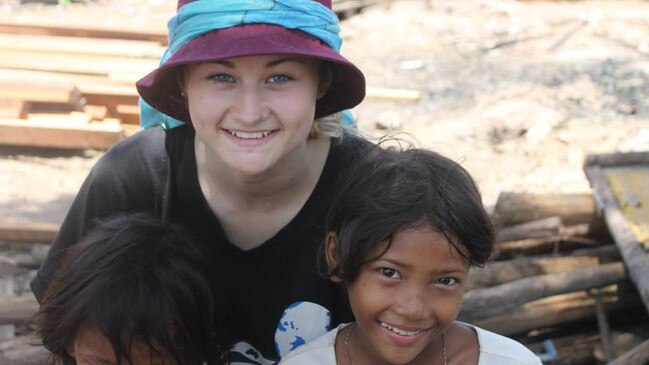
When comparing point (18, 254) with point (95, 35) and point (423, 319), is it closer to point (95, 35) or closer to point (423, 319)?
point (423, 319)


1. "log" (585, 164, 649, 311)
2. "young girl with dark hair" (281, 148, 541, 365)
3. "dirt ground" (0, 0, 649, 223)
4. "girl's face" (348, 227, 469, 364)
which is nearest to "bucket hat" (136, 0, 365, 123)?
"young girl with dark hair" (281, 148, 541, 365)

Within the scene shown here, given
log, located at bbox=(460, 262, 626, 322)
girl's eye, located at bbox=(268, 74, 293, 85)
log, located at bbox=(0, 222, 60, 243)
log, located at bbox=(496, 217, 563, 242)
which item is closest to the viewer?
girl's eye, located at bbox=(268, 74, 293, 85)

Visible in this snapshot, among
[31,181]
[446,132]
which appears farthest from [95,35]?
[446,132]

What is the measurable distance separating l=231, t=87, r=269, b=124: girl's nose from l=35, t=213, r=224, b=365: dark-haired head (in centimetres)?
42

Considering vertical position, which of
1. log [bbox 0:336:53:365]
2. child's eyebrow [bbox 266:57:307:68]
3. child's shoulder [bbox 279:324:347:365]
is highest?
child's eyebrow [bbox 266:57:307:68]

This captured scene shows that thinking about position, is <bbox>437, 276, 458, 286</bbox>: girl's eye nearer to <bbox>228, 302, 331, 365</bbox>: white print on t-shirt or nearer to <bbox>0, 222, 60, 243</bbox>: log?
<bbox>228, 302, 331, 365</bbox>: white print on t-shirt

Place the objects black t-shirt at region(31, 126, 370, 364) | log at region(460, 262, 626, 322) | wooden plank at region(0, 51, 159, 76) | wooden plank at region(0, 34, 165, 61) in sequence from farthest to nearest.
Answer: wooden plank at region(0, 34, 165, 61) → wooden plank at region(0, 51, 159, 76) → log at region(460, 262, 626, 322) → black t-shirt at region(31, 126, 370, 364)

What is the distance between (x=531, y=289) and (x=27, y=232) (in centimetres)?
259

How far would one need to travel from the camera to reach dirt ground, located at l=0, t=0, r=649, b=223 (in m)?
6.47

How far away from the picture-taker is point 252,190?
9.03 feet

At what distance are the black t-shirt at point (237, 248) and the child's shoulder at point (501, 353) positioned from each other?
20.5 inches

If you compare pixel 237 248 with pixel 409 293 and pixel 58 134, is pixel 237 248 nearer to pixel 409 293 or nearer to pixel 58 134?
pixel 409 293

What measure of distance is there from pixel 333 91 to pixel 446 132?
4673 millimetres

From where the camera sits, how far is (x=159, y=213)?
2830mm
